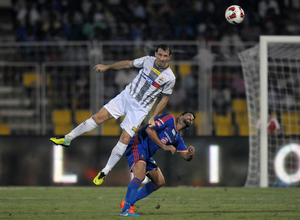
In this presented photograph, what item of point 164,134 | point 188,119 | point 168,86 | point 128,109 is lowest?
point 164,134

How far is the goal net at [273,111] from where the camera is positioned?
10.4 metres

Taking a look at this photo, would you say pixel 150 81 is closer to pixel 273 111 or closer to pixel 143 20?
pixel 273 111

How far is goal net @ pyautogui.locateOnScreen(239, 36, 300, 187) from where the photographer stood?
10420mm

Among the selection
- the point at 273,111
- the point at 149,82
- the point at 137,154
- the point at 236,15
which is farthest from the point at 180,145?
the point at 273,111

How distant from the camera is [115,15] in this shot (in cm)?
1544

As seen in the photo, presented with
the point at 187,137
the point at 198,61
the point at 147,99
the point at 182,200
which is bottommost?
the point at 182,200

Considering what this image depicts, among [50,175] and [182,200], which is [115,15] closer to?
[50,175]

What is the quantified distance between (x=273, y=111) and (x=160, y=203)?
4719 millimetres

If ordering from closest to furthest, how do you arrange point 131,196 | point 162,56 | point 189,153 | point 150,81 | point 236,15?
point 131,196, point 189,153, point 162,56, point 150,81, point 236,15

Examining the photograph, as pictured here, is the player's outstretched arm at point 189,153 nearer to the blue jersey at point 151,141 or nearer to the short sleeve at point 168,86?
the blue jersey at point 151,141

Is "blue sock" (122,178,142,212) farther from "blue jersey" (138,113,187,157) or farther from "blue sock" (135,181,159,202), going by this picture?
Result: "blue jersey" (138,113,187,157)

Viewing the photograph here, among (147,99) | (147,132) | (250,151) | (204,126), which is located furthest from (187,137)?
(147,132)

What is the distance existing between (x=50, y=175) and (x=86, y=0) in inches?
286

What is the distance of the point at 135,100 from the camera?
24.8ft
